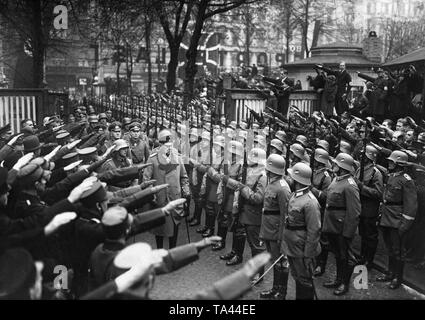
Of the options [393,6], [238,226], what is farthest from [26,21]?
[393,6]

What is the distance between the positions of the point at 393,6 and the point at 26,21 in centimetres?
5489

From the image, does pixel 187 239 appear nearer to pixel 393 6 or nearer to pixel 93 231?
pixel 93 231

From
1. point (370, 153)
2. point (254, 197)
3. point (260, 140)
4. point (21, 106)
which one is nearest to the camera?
point (254, 197)

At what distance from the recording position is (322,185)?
8312mm

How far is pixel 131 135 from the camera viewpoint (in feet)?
35.7

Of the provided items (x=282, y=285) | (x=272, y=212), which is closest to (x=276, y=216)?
(x=272, y=212)

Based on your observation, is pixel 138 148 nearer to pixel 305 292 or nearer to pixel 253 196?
pixel 253 196

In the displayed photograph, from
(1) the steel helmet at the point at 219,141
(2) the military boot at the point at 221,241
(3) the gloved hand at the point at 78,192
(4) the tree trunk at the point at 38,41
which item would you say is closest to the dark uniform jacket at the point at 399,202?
(2) the military boot at the point at 221,241

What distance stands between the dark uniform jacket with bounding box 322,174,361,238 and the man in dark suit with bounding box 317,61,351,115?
8.75 meters

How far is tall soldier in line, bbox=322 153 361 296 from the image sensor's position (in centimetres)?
727

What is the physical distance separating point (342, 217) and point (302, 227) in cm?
116

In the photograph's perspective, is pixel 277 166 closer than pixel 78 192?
No

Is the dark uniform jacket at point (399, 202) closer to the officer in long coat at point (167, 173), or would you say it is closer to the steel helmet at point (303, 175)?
the steel helmet at point (303, 175)

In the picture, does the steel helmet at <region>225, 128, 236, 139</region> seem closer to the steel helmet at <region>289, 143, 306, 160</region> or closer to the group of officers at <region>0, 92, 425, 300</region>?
the group of officers at <region>0, 92, 425, 300</region>
